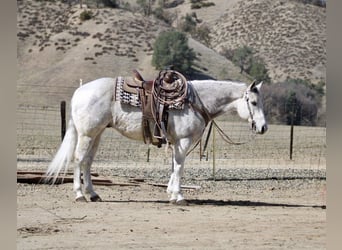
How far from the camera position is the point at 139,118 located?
1019 cm

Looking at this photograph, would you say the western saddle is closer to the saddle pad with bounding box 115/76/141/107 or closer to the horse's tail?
the saddle pad with bounding box 115/76/141/107

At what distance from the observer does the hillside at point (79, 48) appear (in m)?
49.7

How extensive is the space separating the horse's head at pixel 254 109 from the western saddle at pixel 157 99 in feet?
2.87

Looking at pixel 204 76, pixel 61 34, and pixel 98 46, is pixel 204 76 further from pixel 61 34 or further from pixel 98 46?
pixel 61 34

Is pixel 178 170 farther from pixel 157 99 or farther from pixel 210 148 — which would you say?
pixel 210 148

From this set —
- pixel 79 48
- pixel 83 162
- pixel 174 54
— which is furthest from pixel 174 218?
pixel 79 48

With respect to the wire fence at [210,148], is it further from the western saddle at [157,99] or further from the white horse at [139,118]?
the western saddle at [157,99]

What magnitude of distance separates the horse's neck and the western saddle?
37 cm

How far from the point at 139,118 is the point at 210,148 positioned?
14.4 meters

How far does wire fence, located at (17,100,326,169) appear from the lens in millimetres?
19141

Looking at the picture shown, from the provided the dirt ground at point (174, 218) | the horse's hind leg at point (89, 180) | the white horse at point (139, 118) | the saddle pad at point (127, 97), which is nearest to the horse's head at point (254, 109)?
the white horse at point (139, 118)
